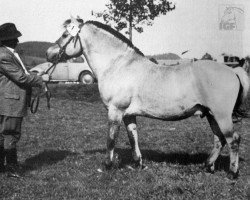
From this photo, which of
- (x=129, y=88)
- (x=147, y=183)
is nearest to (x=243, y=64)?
(x=129, y=88)

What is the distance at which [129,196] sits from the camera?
5.83 m

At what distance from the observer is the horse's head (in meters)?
7.51

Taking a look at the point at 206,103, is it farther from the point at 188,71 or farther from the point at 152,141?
the point at 152,141

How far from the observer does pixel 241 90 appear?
7.04m

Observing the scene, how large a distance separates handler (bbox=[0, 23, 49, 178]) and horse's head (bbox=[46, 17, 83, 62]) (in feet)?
2.77

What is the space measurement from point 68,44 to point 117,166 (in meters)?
2.78

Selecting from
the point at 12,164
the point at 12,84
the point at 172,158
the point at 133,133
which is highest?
the point at 12,84

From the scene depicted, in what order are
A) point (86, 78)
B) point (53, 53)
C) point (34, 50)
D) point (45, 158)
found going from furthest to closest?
1. point (34, 50)
2. point (86, 78)
3. point (45, 158)
4. point (53, 53)

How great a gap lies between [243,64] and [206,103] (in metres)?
1.32

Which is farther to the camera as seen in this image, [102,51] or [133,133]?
[133,133]

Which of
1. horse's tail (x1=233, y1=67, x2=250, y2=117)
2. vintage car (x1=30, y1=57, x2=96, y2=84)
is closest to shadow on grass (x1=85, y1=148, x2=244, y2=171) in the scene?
horse's tail (x1=233, y1=67, x2=250, y2=117)

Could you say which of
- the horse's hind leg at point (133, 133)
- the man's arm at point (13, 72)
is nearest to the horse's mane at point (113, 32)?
the horse's hind leg at point (133, 133)

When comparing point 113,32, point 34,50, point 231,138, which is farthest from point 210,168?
point 34,50

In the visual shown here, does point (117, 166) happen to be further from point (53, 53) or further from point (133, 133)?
point (53, 53)
